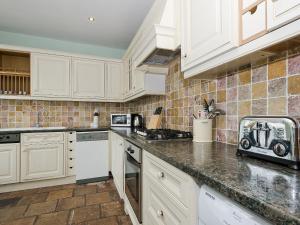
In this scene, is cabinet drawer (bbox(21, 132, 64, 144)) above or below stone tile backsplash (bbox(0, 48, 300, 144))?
below

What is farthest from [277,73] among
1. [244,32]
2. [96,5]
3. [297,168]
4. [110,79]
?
[110,79]

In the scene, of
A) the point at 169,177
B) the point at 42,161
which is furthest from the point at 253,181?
the point at 42,161

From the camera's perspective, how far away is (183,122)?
180cm

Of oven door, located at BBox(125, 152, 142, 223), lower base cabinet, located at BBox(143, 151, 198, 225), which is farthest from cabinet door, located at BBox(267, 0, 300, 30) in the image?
oven door, located at BBox(125, 152, 142, 223)

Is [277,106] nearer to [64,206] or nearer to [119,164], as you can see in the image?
[119,164]

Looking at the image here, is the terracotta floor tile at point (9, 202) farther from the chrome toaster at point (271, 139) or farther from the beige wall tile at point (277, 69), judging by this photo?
the beige wall tile at point (277, 69)

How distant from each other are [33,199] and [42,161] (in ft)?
1.72

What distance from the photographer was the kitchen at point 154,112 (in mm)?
665

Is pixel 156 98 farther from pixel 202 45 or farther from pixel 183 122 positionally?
pixel 202 45

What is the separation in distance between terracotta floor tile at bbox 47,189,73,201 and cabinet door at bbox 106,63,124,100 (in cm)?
157

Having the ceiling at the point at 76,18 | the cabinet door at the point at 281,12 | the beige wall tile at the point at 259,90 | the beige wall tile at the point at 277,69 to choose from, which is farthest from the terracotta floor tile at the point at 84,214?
the ceiling at the point at 76,18

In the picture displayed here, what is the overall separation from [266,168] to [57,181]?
9.22 ft

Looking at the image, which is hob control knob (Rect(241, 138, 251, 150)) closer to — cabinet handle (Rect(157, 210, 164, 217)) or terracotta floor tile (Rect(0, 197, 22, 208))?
cabinet handle (Rect(157, 210, 164, 217))

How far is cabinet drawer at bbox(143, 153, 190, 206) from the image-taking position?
0.76 metres
